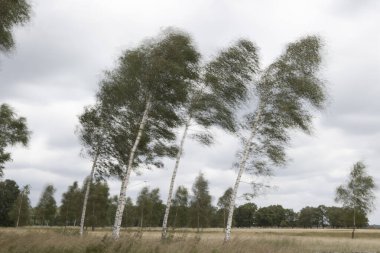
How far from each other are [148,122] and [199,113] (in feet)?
12.9

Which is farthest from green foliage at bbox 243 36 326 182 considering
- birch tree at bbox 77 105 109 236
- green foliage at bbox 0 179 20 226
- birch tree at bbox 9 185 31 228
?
green foliage at bbox 0 179 20 226

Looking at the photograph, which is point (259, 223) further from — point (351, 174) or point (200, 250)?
point (200, 250)

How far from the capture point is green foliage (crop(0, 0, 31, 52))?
35.4 feet

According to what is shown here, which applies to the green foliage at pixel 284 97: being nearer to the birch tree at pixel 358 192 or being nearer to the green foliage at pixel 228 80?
the green foliage at pixel 228 80

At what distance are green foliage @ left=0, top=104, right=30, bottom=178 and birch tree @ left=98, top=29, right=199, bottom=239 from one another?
10.6 meters

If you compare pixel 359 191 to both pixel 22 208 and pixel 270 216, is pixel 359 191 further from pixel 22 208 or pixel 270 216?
pixel 270 216

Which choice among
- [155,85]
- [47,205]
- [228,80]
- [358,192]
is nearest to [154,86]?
[155,85]

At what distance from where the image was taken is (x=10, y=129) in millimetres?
30250

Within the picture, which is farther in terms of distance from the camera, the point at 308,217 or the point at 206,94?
the point at 308,217

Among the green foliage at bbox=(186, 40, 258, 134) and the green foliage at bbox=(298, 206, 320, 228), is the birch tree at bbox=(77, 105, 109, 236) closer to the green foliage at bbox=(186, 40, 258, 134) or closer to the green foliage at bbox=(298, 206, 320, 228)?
the green foliage at bbox=(186, 40, 258, 134)

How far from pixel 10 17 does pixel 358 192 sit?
57109mm

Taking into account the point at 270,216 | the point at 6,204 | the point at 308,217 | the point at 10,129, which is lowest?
the point at 6,204

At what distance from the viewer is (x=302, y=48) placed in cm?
2356

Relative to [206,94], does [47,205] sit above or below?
below
